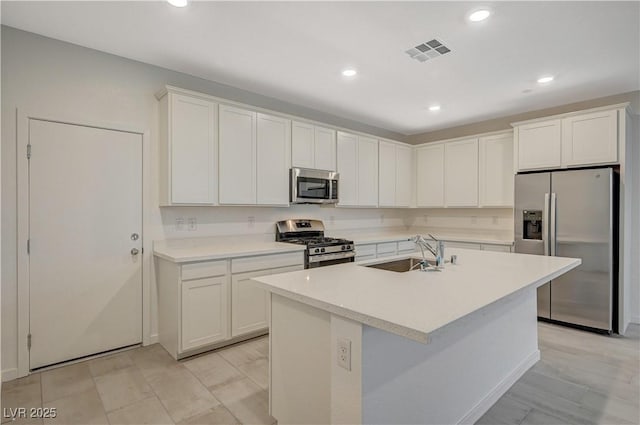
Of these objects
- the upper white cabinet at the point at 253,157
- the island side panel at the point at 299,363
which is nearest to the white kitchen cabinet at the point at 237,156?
the upper white cabinet at the point at 253,157

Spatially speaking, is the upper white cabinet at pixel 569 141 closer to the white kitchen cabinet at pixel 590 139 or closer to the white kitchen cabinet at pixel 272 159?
the white kitchen cabinet at pixel 590 139

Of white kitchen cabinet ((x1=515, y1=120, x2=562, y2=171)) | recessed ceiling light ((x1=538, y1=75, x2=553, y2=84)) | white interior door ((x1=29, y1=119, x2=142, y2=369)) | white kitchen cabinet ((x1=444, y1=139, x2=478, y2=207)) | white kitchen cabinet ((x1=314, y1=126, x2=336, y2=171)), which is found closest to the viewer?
white interior door ((x1=29, y1=119, x2=142, y2=369))

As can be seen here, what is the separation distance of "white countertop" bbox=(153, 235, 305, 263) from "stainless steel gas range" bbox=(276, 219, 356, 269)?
18 centimetres

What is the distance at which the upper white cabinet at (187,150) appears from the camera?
3.06 meters

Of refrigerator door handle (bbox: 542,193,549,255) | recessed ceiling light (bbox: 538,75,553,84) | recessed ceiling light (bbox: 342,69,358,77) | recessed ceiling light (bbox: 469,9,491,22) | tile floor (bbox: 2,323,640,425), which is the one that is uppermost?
recessed ceiling light (bbox: 342,69,358,77)

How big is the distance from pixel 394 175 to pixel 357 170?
88 centimetres

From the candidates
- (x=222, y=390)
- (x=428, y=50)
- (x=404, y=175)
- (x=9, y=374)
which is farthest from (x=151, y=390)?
(x=404, y=175)

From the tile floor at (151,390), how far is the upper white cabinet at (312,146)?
2.26 metres

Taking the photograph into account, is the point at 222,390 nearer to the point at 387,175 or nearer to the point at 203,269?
the point at 203,269

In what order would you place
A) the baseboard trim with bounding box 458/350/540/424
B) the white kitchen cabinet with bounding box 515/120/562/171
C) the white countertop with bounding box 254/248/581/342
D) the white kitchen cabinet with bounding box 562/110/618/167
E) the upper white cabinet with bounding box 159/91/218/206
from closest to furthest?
the white countertop with bounding box 254/248/581/342
the baseboard trim with bounding box 458/350/540/424
the upper white cabinet with bounding box 159/91/218/206
the white kitchen cabinet with bounding box 562/110/618/167
the white kitchen cabinet with bounding box 515/120/562/171

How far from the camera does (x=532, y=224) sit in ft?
13.2

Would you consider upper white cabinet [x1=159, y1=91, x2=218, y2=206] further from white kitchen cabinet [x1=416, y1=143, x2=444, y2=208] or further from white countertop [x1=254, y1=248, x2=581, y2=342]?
white kitchen cabinet [x1=416, y1=143, x2=444, y2=208]

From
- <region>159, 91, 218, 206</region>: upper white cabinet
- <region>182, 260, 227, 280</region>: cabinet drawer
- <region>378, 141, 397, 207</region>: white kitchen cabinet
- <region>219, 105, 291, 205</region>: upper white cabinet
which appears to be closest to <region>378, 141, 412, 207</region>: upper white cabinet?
<region>378, 141, 397, 207</region>: white kitchen cabinet

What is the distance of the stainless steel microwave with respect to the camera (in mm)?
3955
